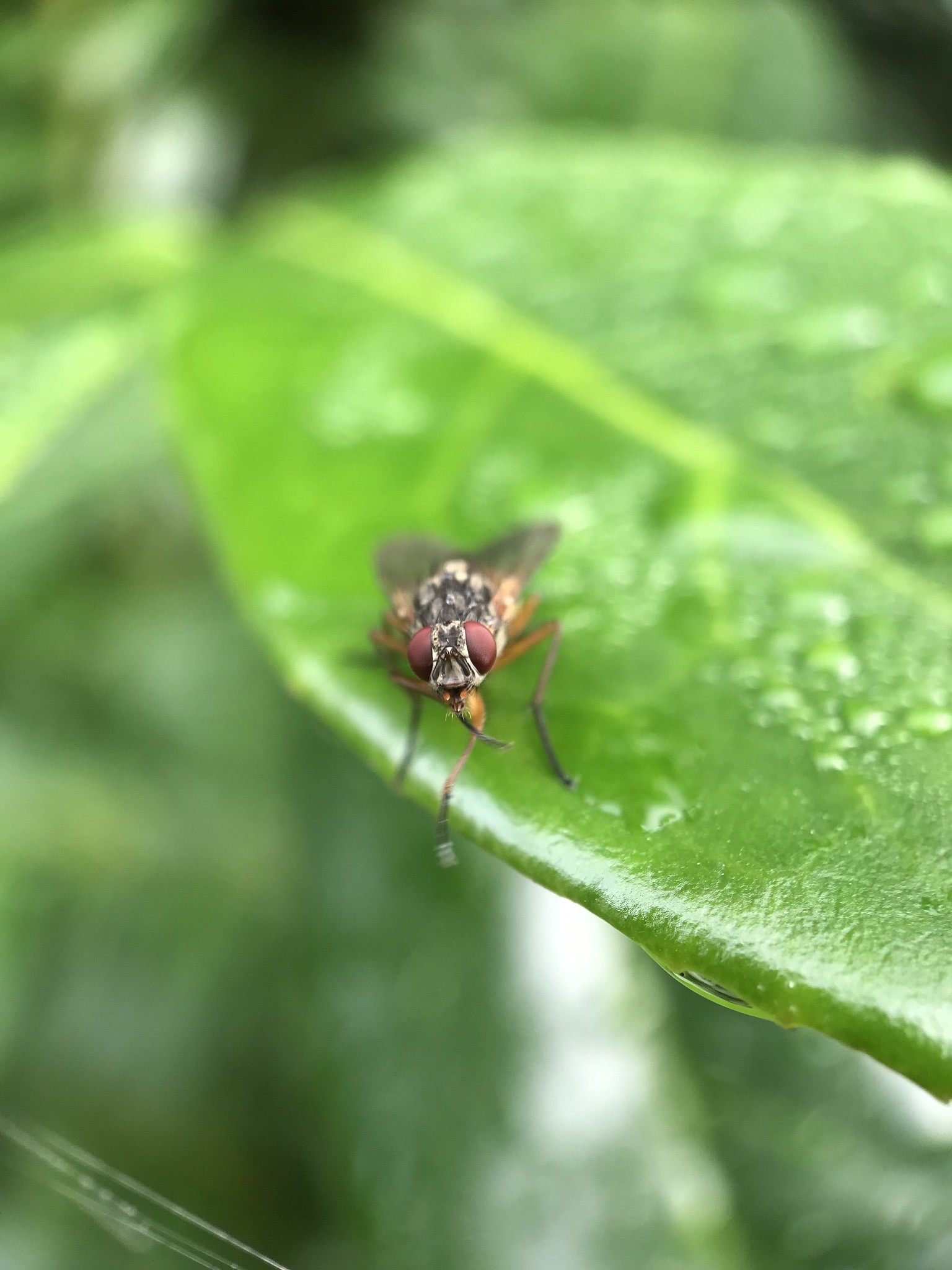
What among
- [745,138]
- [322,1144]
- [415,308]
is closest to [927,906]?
[415,308]

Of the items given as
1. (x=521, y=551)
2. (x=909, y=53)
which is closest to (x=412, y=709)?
(x=521, y=551)

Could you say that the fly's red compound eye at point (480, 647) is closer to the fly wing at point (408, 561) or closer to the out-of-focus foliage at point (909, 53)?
the fly wing at point (408, 561)

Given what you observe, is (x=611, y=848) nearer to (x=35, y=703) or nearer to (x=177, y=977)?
(x=177, y=977)

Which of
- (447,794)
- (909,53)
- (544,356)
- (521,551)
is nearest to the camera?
(447,794)

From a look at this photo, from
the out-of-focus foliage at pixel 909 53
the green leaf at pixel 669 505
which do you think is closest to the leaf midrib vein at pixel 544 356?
the green leaf at pixel 669 505

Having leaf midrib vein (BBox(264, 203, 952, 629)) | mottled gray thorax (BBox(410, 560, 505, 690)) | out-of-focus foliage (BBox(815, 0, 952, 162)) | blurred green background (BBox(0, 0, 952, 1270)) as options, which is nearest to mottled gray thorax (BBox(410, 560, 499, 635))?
mottled gray thorax (BBox(410, 560, 505, 690))

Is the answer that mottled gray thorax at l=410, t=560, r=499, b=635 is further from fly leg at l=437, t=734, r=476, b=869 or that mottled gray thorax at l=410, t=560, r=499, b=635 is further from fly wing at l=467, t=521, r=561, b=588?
fly leg at l=437, t=734, r=476, b=869

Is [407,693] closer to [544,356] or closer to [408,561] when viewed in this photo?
[408,561]
